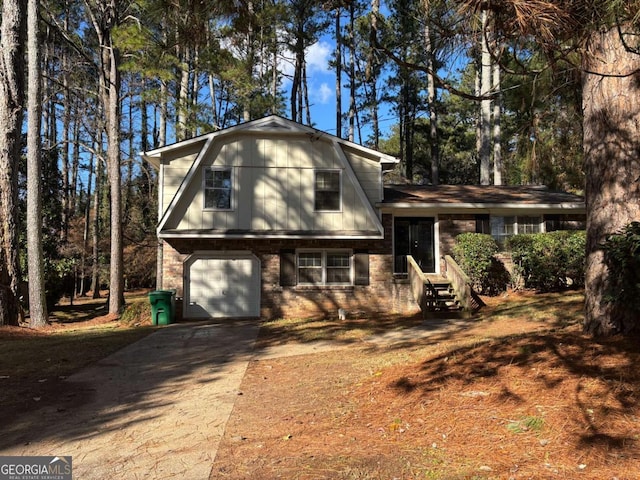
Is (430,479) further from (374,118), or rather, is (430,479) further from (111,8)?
(374,118)

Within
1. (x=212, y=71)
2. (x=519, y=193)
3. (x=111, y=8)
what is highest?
(x=111, y=8)

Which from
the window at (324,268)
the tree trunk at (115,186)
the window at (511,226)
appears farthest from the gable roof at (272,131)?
the window at (511,226)

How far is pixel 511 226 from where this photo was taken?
13.7m

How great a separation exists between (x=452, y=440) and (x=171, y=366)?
4890 mm

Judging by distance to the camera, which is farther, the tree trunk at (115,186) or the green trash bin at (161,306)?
the tree trunk at (115,186)

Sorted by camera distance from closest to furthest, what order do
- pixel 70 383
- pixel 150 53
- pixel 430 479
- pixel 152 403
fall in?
pixel 430 479
pixel 152 403
pixel 70 383
pixel 150 53

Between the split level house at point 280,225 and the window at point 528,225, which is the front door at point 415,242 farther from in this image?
the window at point 528,225

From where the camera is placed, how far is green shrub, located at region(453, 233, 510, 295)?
40.5 ft

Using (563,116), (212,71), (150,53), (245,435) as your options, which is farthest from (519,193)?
(245,435)

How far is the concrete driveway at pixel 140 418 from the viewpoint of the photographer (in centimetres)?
337

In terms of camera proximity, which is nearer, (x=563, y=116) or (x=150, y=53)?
(x=563, y=116)

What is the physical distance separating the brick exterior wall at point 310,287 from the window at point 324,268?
0.23 metres

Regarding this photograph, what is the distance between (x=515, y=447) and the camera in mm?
3244

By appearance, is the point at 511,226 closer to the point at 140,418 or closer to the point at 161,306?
the point at 161,306
